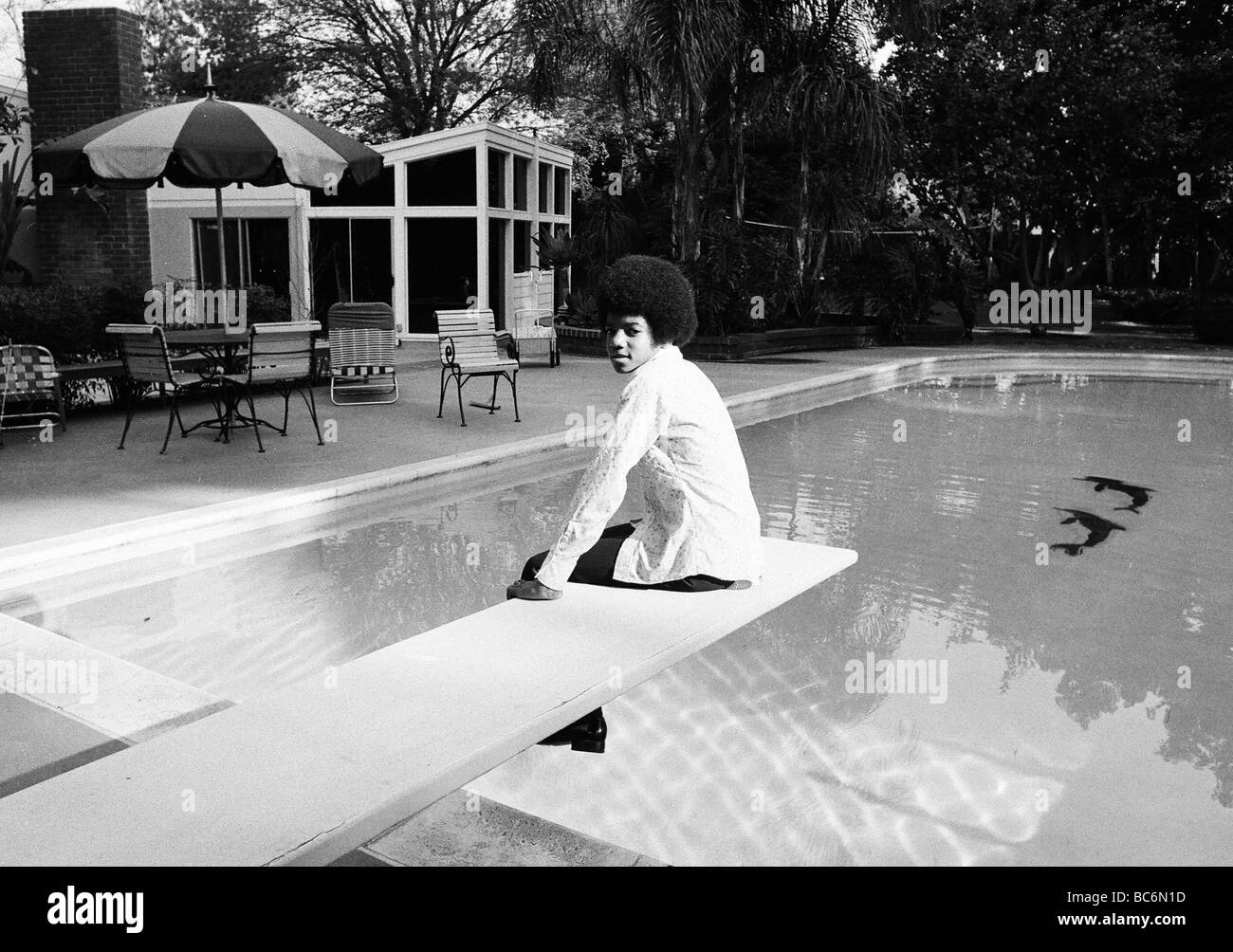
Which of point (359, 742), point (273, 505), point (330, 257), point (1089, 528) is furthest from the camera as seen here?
point (330, 257)

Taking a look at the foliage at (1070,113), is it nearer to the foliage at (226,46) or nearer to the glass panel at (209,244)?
the glass panel at (209,244)

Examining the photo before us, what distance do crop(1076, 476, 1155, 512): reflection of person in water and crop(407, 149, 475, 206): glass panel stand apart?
1195 centimetres

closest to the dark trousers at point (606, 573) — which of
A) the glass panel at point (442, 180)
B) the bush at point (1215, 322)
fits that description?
the glass panel at point (442, 180)

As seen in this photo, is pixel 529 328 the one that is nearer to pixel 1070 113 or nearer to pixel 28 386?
pixel 28 386

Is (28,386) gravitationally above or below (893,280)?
below

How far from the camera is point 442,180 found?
59.4 ft

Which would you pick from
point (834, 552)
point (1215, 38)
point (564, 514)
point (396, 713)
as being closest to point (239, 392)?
point (564, 514)

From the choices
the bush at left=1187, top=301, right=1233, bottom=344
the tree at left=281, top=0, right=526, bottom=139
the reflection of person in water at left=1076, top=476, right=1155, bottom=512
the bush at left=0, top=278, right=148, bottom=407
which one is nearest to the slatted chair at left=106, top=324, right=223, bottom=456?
the bush at left=0, top=278, right=148, bottom=407

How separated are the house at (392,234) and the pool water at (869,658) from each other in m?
10.8

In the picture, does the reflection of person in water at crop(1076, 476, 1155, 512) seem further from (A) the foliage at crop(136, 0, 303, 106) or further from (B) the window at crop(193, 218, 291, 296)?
(A) the foliage at crop(136, 0, 303, 106)

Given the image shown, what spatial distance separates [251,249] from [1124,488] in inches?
537

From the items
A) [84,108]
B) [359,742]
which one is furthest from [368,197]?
[359,742]

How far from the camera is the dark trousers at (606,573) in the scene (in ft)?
12.5

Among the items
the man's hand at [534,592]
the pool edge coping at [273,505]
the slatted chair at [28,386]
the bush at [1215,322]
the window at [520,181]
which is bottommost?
the pool edge coping at [273,505]
